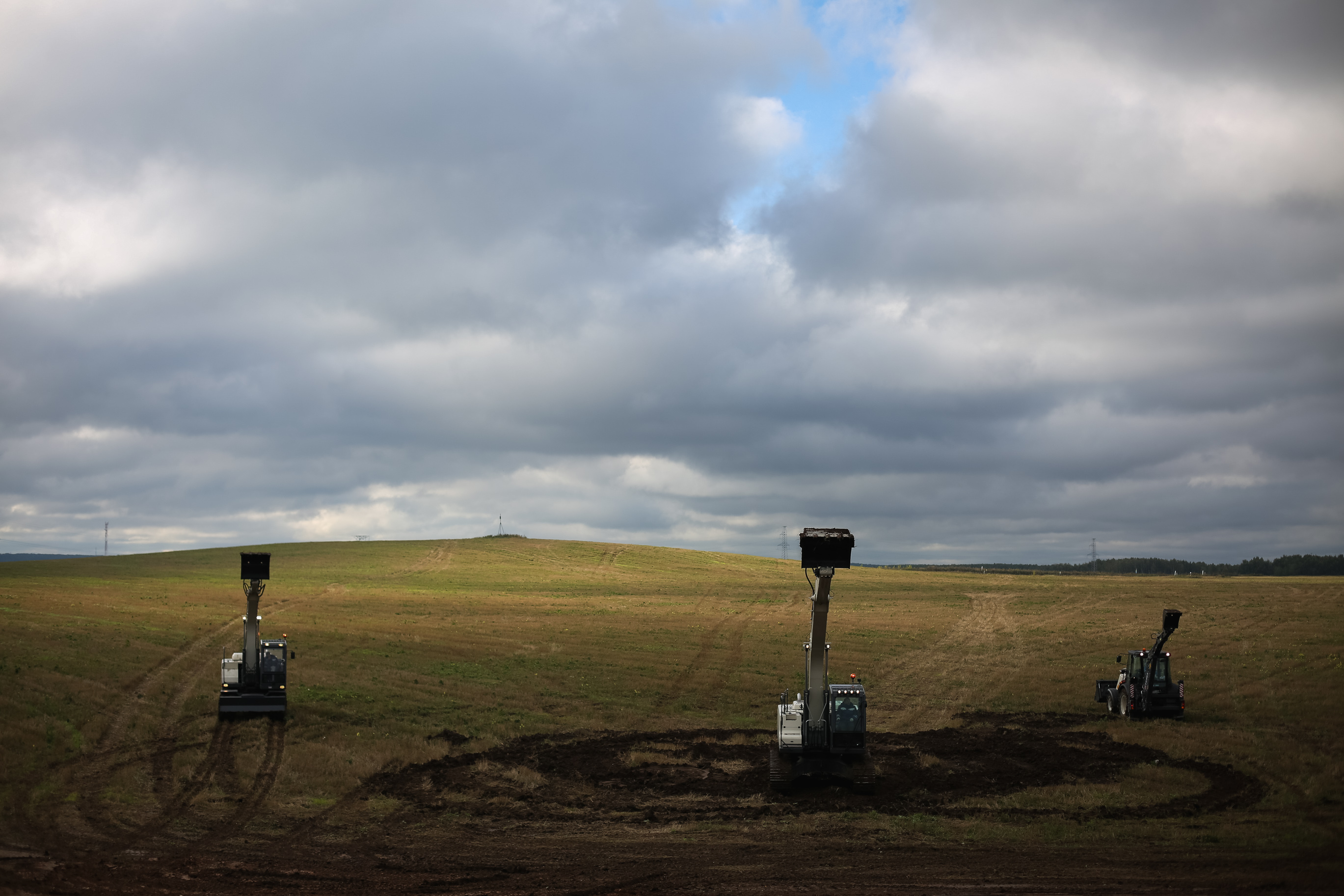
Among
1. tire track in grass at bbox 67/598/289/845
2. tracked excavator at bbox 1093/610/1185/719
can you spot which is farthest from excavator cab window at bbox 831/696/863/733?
tire track in grass at bbox 67/598/289/845

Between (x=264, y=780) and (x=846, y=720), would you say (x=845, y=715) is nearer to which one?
(x=846, y=720)

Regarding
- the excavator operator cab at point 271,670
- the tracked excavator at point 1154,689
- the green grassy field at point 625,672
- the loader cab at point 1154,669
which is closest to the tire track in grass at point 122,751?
the green grassy field at point 625,672

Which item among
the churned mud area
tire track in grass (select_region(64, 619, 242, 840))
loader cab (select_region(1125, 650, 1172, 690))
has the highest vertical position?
loader cab (select_region(1125, 650, 1172, 690))

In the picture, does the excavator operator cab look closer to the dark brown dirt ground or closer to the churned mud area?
the dark brown dirt ground

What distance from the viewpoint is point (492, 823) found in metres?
27.2

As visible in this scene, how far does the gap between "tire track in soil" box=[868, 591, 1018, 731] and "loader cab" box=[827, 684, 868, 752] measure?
11571 mm

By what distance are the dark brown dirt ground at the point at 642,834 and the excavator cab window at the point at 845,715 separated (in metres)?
1.77

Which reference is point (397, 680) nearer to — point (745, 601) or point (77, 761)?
point (77, 761)

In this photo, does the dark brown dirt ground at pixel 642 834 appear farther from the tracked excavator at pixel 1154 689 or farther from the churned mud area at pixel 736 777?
the tracked excavator at pixel 1154 689

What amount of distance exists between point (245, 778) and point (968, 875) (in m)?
→ 21.7

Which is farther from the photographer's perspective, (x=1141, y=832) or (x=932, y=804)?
(x=932, y=804)

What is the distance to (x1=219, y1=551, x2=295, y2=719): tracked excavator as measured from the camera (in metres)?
36.5

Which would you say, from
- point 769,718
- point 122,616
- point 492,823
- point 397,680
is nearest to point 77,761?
point 492,823

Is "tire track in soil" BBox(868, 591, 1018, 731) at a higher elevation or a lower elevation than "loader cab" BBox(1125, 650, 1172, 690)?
lower
